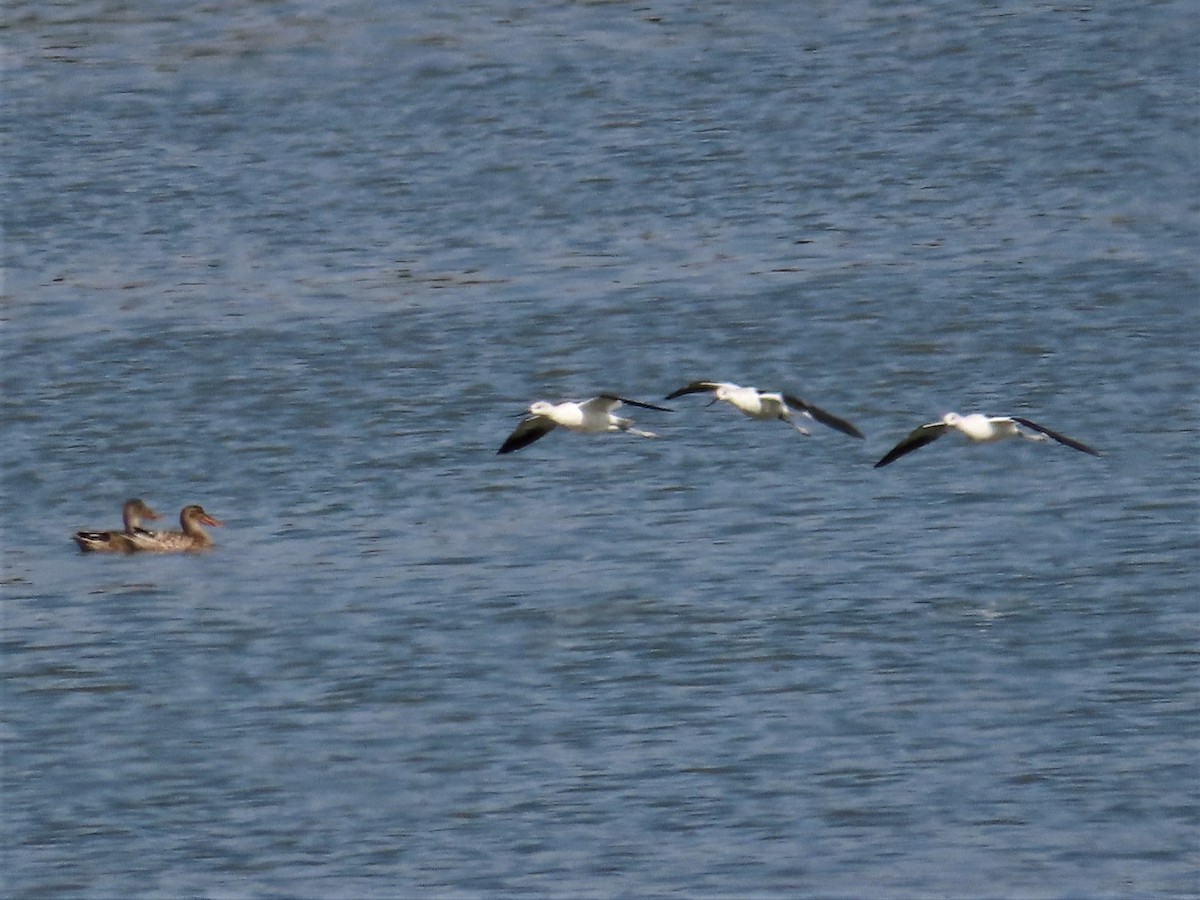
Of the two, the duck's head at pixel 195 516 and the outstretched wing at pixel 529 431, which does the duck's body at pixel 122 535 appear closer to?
the duck's head at pixel 195 516

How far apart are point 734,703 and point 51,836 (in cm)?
337

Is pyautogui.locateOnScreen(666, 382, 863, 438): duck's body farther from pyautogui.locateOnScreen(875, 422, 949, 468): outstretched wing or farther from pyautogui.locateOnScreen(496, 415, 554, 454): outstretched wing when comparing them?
pyautogui.locateOnScreen(496, 415, 554, 454): outstretched wing

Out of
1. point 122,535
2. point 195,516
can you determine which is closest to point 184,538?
point 195,516

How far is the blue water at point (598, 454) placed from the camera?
11.5 meters

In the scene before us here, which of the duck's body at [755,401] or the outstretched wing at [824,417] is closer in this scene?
the outstretched wing at [824,417]

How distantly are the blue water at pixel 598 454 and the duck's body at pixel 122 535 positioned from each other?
0.56ft

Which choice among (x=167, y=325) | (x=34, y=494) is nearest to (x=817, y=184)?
(x=167, y=325)

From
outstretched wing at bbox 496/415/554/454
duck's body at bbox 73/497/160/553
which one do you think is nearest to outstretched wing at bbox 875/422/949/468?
outstretched wing at bbox 496/415/554/454

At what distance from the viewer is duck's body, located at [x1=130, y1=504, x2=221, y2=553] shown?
16.2 m

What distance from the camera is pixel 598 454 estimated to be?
17203 millimetres

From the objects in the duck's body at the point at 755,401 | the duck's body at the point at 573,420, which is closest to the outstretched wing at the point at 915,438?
the duck's body at the point at 755,401

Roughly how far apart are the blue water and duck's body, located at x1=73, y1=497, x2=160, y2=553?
0.17 meters

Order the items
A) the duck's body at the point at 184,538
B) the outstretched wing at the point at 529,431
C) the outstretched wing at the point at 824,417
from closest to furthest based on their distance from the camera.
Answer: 1. the outstretched wing at the point at 824,417
2. the outstretched wing at the point at 529,431
3. the duck's body at the point at 184,538

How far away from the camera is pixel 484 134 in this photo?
81.9 ft
